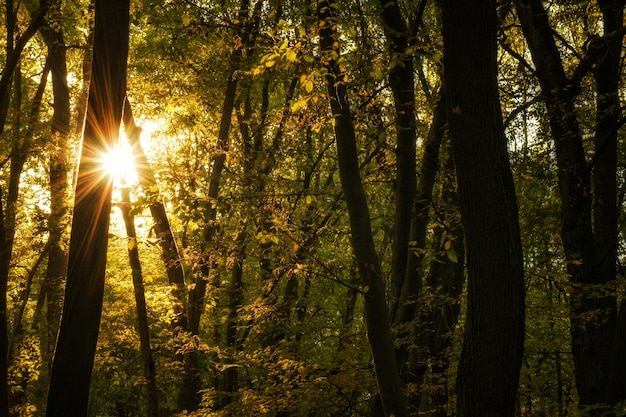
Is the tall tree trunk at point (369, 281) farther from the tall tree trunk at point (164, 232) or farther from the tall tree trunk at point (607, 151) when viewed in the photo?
the tall tree trunk at point (607, 151)

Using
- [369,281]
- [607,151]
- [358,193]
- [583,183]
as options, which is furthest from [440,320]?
[358,193]

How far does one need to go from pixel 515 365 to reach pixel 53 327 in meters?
13.4

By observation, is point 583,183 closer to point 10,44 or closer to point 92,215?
point 92,215

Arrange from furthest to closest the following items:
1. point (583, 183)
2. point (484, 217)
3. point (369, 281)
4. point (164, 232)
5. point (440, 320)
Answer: point (440, 320), point (164, 232), point (583, 183), point (369, 281), point (484, 217)

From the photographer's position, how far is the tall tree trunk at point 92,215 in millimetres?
6031

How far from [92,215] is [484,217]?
426cm

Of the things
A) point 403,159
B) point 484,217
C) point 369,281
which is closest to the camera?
point 484,217

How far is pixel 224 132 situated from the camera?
41.1ft

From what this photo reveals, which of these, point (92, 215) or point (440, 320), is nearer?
point (92, 215)

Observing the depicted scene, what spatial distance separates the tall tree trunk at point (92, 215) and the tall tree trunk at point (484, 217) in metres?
3.80

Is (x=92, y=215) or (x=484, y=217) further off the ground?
(x=92, y=215)

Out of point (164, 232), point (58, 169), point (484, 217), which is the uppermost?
point (58, 169)

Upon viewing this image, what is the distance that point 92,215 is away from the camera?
250 inches

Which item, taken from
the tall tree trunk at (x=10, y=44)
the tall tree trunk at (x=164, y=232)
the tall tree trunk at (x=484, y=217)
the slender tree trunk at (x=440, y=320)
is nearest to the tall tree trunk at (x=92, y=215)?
the tall tree trunk at (x=164, y=232)
